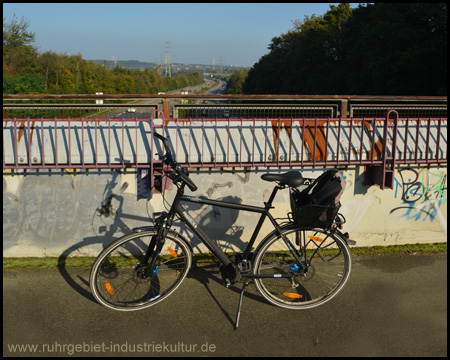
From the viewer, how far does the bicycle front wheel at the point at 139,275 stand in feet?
14.2

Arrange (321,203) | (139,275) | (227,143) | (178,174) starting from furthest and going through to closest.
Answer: (227,143) < (139,275) < (321,203) < (178,174)

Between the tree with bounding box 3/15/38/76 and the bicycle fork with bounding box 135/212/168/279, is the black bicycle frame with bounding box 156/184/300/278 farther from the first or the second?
the tree with bounding box 3/15/38/76

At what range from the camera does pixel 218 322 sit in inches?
167

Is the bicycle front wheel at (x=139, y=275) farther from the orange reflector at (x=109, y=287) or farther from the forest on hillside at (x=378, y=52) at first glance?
the forest on hillside at (x=378, y=52)

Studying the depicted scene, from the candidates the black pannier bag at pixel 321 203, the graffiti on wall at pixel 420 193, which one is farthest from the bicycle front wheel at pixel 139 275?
the graffiti on wall at pixel 420 193

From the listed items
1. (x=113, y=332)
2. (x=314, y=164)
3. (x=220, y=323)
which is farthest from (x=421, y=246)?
(x=113, y=332)

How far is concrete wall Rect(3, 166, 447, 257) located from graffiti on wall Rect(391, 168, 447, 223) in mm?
12

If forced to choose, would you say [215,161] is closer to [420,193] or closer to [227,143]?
[227,143]

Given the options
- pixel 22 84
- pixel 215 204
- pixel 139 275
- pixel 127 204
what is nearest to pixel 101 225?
pixel 127 204

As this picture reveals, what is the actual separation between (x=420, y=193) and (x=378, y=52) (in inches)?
1552

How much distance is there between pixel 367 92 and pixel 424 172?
41628 mm

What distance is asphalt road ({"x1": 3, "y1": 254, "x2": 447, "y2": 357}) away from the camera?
3863 millimetres

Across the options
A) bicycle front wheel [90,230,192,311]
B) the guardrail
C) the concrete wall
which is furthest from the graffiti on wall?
bicycle front wheel [90,230,192,311]

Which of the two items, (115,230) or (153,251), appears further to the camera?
(115,230)
